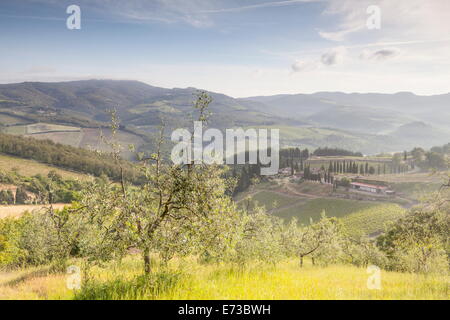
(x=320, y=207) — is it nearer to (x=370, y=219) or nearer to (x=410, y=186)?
(x=370, y=219)

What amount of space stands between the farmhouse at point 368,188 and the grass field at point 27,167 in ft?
533

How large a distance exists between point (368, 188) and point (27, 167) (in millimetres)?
208495

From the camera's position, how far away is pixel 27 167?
18362cm

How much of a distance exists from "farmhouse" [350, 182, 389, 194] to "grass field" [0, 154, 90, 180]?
162408mm

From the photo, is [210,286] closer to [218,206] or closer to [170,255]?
[170,255]

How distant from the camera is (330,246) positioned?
3238 centimetres

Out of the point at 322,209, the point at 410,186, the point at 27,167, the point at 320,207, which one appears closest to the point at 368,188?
the point at 410,186

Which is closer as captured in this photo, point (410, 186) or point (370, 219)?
point (370, 219)

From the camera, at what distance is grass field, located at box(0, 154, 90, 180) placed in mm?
→ 173600

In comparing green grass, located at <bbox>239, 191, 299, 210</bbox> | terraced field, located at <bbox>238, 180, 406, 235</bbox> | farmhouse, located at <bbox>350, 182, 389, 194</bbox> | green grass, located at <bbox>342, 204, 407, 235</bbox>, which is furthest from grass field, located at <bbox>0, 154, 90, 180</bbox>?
farmhouse, located at <bbox>350, 182, 389, 194</bbox>

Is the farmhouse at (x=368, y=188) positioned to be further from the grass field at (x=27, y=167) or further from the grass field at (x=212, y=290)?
the grass field at (x=27, y=167)

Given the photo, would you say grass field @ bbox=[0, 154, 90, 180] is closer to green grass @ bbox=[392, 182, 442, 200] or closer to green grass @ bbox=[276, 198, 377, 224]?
green grass @ bbox=[276, 198, 377, 224]
